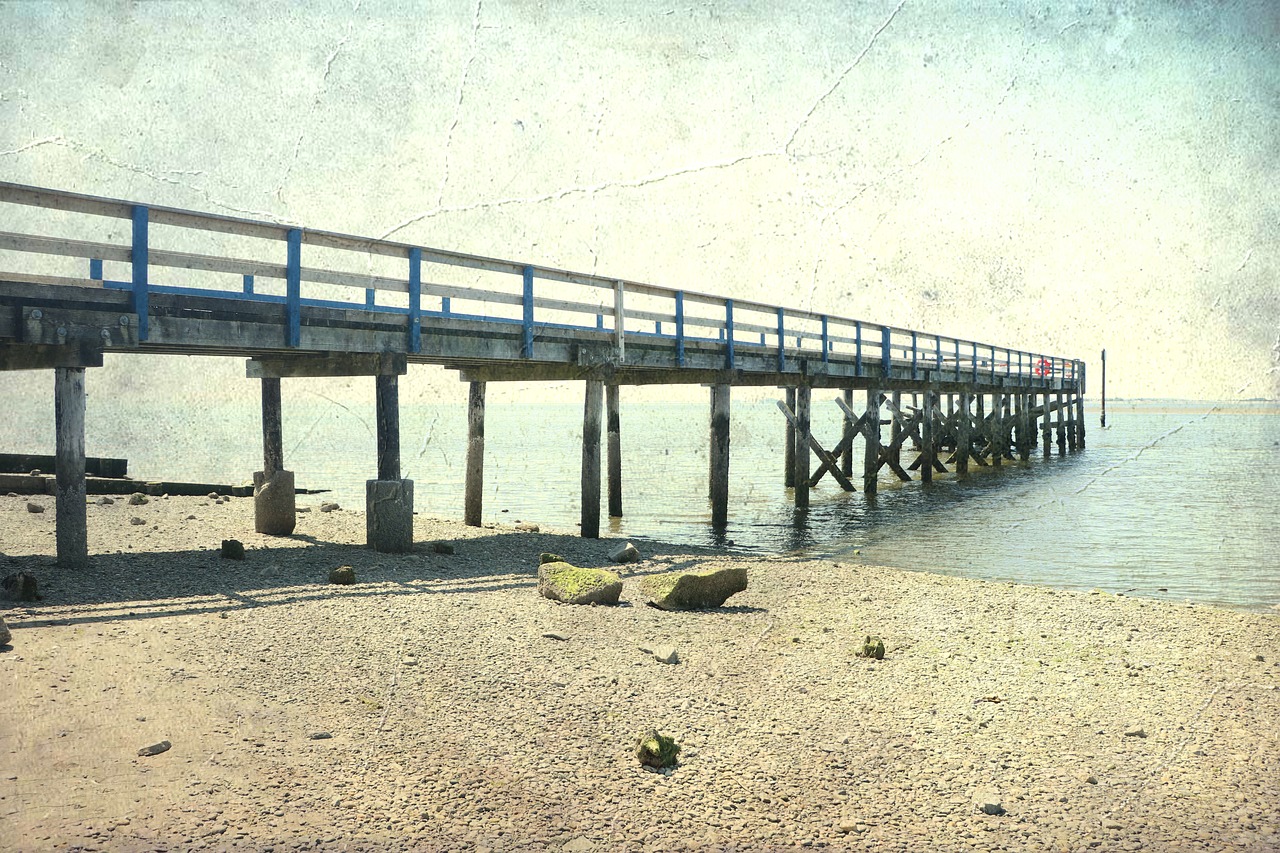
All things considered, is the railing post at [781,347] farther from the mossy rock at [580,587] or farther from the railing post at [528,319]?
the mossy rock at [580,587]

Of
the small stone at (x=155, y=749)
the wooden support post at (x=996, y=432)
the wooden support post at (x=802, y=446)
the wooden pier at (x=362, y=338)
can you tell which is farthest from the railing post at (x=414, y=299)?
the wooden support post at (x=996, y=432)

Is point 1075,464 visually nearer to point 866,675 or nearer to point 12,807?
point 866,675

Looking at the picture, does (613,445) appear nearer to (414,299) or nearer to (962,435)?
(414,299)

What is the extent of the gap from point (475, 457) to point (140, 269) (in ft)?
29.0

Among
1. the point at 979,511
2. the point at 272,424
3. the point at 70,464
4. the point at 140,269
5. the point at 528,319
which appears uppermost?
the point at 140,269

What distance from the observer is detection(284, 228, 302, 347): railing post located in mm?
10273

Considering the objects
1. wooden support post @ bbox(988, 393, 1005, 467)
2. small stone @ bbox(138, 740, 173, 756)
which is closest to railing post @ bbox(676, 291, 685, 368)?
small stone @ bbox(138, 740, 173, 756)

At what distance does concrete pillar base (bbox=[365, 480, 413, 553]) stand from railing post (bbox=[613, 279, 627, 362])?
16.2ft

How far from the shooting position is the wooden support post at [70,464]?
9.10m

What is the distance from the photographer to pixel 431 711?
5816 mm

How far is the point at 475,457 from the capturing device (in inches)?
690

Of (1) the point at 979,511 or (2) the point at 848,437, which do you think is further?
(2) the point at 848,437

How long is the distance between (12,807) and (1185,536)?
1968cm

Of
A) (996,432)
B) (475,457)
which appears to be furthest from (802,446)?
(996,432)
